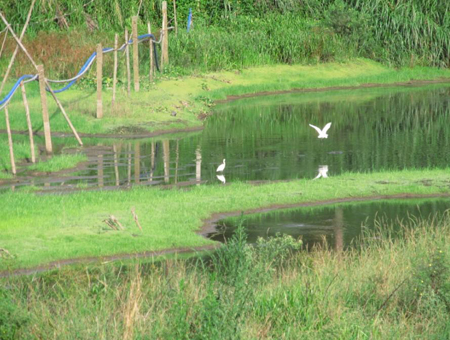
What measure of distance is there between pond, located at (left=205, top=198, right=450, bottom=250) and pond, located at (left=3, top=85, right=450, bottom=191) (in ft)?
10.3

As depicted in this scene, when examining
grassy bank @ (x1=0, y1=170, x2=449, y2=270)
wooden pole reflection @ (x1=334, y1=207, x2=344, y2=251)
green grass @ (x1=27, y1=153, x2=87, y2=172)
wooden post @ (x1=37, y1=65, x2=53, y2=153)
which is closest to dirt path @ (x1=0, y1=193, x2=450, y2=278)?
grassy bank @ (x1=0, y1=170, x2=449, y2=270)

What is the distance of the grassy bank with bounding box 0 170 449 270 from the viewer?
532 inches

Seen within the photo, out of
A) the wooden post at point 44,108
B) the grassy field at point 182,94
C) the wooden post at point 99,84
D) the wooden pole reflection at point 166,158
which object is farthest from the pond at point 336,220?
the wooden post at point 99,84

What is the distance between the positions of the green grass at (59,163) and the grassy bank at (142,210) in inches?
115

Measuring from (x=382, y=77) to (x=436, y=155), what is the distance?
1862 cm

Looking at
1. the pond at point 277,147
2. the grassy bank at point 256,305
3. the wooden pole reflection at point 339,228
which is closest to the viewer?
the grassy bank at point 256,305

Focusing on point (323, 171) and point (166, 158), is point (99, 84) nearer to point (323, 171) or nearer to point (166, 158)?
point (166, 158)

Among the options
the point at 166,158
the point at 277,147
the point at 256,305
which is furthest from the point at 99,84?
the point at 256,305

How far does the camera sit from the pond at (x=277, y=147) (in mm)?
20219

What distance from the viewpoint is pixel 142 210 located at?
1573 cm

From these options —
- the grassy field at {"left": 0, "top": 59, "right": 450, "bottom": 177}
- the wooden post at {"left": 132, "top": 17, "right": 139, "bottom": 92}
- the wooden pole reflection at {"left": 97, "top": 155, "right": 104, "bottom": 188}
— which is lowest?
the grassy field at {"left": 0, "top": 59, "right": 450, "bottom": 177}

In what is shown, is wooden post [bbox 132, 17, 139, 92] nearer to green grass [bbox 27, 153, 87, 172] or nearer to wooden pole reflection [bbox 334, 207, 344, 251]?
green grass [bbox 27, 153, 87, 172]

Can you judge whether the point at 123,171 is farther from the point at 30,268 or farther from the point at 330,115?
the point at 330,115

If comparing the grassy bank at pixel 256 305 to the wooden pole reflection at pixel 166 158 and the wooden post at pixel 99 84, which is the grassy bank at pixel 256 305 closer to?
the wooden pole reflection at pixel 166 158
